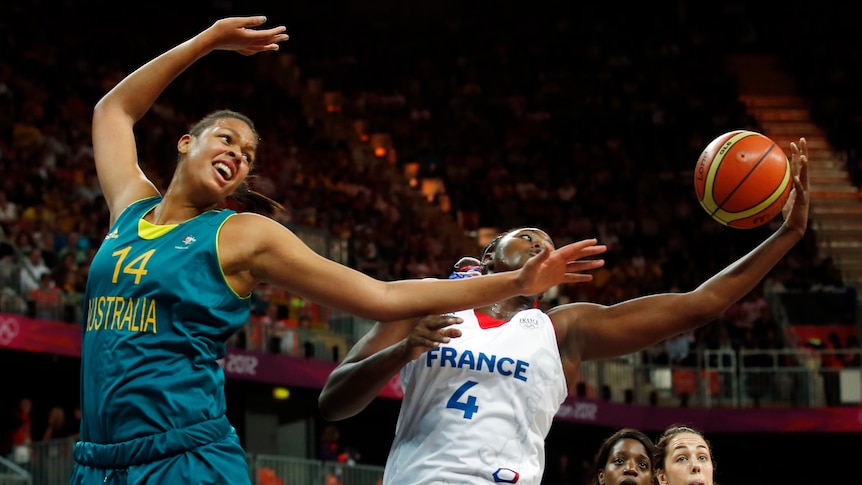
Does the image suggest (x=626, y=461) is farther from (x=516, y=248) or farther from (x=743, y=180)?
(x=516, y=248)

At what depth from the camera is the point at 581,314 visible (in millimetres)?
4898

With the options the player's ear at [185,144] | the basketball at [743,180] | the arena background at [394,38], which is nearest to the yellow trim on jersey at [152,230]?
the player's ear at [185,144]

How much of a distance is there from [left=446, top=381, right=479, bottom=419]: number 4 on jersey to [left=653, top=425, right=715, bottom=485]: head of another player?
172cm

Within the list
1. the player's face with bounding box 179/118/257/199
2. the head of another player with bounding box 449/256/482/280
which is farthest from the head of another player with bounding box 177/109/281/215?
the head of another player with bounding box 449/256/482/280

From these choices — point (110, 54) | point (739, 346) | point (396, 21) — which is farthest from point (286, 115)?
point (739, 346)

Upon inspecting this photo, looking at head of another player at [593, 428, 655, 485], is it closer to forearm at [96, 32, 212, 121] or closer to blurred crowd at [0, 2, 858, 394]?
forearm at [96, 32, 212, 121]

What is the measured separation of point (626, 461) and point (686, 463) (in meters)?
0.34

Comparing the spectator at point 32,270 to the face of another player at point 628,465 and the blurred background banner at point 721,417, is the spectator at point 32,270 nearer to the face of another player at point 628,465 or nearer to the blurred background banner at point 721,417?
the blurred background banner at point 721,417

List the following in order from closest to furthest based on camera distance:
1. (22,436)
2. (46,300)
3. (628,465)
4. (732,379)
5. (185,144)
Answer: (185,144) → (628,465) → (46,300) → (22,436) → (732,379)

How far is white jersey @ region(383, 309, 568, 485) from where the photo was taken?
4566 millimetres

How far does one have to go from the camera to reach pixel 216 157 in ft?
13.0

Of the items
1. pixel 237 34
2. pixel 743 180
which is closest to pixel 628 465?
pixel 743 180

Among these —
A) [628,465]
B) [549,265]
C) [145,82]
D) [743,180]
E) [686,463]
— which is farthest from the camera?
[628,465]

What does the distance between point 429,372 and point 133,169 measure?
135 cm
